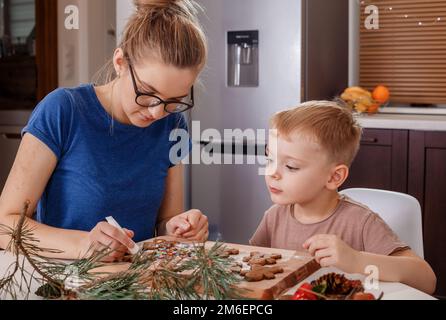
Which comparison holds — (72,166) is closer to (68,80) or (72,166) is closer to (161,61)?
(161,61)

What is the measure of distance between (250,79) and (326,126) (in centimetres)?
175

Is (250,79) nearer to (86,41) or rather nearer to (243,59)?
(243,59)

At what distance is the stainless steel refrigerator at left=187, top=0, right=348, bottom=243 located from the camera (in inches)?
126

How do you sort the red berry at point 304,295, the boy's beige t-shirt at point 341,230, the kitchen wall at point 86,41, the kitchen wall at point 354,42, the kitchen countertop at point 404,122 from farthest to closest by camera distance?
1. the kitchen wall at point 86,41
2. the kitchen wall at point 354,42
3. the kitchen countertop at point 404,122
4. the boy's beige t-shirt at point 341,230
5. the red berry at point 304,295

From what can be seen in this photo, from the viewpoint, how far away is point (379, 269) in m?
1.29

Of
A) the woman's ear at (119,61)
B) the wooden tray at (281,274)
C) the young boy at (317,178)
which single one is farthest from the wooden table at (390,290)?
the woman's ear at (119,61)

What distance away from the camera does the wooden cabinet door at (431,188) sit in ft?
9.99

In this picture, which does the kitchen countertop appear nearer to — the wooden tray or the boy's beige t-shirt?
the boy's beige t-shirt

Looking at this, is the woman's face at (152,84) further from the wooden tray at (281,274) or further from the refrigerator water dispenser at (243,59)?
the refrigerator water dispenser at (243,59)

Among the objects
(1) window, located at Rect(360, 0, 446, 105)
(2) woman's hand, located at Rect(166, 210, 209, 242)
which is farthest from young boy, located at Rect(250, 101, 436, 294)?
(1) window, located at Rect(360, 0, 446, 105)

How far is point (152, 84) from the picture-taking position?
1.52 meters

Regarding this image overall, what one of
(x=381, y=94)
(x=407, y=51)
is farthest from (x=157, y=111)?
(x=407, y=51)

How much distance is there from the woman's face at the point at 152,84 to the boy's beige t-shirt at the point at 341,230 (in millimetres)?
391

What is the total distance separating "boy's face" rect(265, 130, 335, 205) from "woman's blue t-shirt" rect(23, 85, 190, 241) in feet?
1.11
